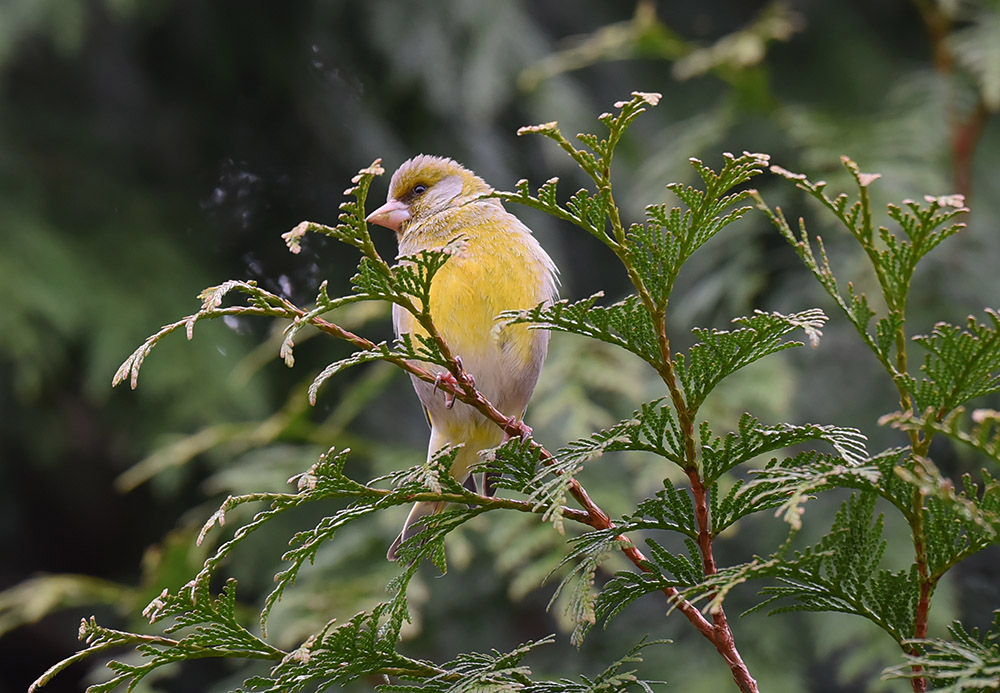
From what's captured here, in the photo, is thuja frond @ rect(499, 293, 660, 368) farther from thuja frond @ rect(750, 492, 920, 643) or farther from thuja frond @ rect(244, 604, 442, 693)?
thuja frond @ rect(244, 604, 442, 693)

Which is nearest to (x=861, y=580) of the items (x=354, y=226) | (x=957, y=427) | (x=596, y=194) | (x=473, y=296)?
(x=957, y=427)

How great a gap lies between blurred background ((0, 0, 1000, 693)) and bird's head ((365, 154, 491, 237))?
2.69 ft

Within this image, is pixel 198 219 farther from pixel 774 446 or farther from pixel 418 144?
pixel 774 446

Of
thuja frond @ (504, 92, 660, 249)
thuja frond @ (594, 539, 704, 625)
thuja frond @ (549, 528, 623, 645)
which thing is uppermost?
thuja frond @ (504, 92, 660, 249)

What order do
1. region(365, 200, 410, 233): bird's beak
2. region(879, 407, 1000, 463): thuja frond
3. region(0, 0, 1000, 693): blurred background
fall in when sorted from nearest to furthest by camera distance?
region(879, 407, 1000, 463): thuja frond
region(365, 200, 410, 233): bird's beak
region(0, 0, 1000, 693): blurred background

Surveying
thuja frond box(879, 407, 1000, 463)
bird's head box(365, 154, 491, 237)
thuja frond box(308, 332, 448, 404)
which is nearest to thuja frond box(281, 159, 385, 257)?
thuja frond box(308, 332, 448, 404)

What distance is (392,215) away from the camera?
2.32 meters

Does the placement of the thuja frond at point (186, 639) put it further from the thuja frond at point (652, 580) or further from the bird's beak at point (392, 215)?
the bird's beak at point (392, 215)

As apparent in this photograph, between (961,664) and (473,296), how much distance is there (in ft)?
3.84

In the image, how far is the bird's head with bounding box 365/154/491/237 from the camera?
91.8 inches

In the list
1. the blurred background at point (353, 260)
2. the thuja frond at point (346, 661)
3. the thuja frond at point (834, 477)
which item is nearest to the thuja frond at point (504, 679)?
the thuja frond at point (346, 661)

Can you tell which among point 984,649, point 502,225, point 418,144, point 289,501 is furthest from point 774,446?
point 418,144

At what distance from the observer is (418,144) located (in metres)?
4.16

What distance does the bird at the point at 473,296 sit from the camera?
1955 mm
